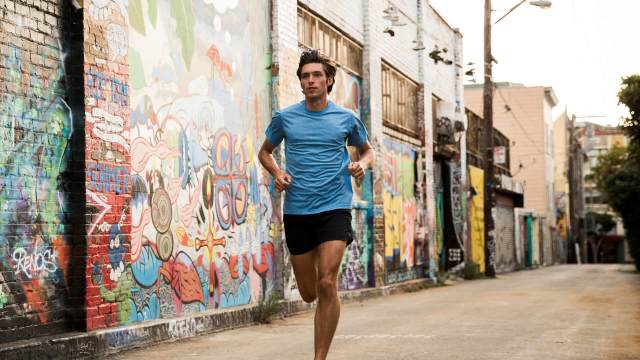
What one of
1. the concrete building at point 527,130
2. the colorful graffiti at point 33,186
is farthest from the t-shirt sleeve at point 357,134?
the concrete building at point 527,130

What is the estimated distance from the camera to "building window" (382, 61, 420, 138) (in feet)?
65.0

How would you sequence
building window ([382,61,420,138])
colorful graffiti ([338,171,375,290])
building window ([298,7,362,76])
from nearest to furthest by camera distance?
building window ([298,7,362,76]) < colorful graffiti ([338,171,375,290]) < building window ([382,61,420,138])

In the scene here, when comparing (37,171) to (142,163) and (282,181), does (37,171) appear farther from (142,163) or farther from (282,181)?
(282,181)

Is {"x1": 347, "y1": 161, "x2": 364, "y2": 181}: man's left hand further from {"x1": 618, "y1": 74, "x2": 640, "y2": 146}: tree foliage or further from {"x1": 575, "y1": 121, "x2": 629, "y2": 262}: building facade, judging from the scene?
{"x1": 575, "y1": 121, "x2": 629, "y2": 262}: building facade

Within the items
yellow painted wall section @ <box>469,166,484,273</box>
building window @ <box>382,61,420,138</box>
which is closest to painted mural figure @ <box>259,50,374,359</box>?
building window @ <box>382,61,420,138</box>

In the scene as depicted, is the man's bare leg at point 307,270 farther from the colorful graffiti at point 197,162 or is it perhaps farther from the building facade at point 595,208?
the building facade at point 595,208

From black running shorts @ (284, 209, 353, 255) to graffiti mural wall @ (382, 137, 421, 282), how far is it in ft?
43.6

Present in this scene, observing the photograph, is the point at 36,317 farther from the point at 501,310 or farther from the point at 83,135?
the point at 501,310

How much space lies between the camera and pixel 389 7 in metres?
19.3

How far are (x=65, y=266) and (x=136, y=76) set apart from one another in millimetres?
2182

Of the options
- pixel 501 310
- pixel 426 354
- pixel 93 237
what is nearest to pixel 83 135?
pixel 93 237

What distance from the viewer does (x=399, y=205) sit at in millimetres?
20812

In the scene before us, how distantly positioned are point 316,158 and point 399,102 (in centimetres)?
1546

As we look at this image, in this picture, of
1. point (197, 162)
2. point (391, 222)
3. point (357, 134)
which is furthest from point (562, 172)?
point (357, 134)
